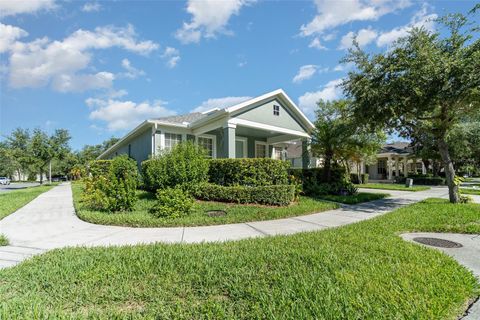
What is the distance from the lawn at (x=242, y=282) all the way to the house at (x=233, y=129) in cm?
711

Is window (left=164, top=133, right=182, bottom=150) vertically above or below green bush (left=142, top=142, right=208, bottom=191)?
above

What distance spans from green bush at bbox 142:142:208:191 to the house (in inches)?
75.5

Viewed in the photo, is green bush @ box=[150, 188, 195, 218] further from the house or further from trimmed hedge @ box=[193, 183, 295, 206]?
the house

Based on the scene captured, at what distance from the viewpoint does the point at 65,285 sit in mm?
2895

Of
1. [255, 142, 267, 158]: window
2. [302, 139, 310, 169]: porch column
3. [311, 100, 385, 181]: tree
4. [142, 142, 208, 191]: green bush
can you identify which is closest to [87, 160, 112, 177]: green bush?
[142, 142, 208, 191]: green bush

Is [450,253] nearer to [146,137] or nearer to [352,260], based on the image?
[352,260]

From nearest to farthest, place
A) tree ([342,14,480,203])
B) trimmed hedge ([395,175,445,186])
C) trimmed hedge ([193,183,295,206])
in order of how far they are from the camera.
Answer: tree ([342,14,480,203])
trimmed hedge ([193,183,295,206])
trimmed hedge ([395,175,445,186])

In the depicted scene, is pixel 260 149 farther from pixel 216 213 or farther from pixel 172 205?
pixel 172 205

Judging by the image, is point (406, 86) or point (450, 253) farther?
point (406, 86)

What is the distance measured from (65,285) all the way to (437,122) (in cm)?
1278

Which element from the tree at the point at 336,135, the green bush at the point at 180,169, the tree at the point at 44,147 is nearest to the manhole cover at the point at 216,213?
the green bush at the point at 180,169

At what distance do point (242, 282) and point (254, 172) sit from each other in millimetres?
6612

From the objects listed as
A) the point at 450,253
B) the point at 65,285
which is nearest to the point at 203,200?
the point at 65,285

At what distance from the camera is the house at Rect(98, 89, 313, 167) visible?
11477 mm
